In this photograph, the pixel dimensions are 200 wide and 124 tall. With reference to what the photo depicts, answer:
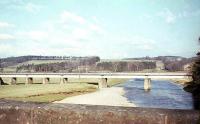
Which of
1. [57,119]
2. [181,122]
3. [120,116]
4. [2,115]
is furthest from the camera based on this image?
[2,115]

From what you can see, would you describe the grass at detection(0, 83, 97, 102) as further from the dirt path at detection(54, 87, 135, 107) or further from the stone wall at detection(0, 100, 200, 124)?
the stone wall at detection(0, 100, 200, 124)

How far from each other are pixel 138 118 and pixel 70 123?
1.02m

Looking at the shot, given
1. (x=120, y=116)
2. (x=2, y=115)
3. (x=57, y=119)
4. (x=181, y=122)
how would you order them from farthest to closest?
(x=2, y=115), (x=57, y=119), (x=120, y=116), (x=181, y=122)

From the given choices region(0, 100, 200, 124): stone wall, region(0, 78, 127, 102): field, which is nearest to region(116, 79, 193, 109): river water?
region(0, 78, 127, 102): field

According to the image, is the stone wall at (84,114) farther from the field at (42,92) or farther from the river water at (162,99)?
the field at (42,92)

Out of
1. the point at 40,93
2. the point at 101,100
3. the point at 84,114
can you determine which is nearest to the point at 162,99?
the point at 101,100

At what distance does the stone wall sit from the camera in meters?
3.91

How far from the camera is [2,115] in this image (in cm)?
475

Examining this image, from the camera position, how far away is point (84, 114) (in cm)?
431

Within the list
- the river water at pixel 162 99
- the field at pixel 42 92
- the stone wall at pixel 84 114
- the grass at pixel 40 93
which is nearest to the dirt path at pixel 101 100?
the river water at pixel 162 99

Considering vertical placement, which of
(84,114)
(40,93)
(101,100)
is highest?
(84,114)

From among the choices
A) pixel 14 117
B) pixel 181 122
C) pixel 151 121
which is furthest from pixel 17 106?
pixel 181 122

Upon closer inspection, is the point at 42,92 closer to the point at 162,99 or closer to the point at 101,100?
the point at 101,100

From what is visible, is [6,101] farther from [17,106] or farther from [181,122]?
[181,122]
